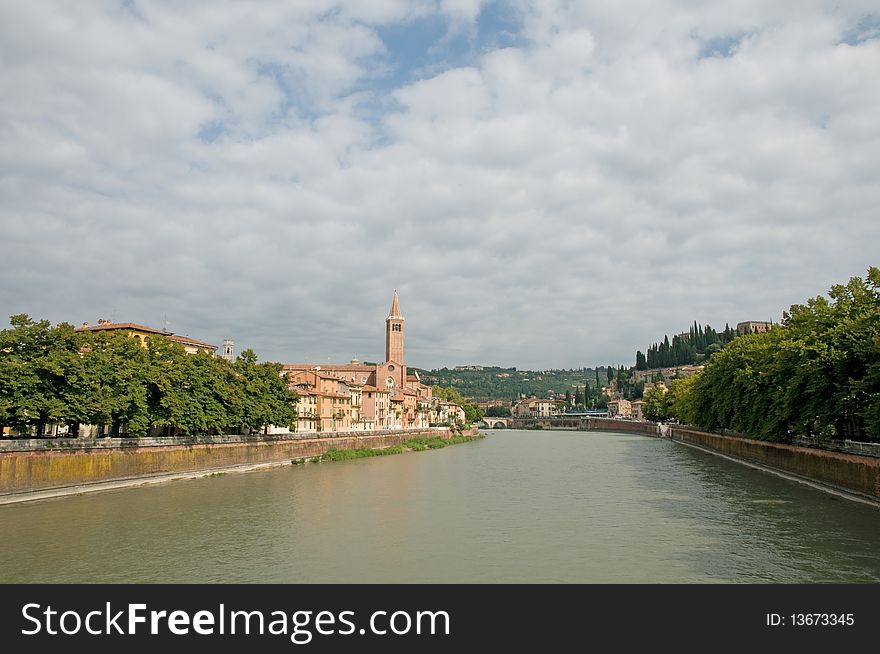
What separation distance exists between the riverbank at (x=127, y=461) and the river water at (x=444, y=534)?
4.44 ft

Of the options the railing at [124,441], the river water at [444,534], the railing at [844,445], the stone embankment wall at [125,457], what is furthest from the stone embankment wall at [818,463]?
the railing at [124,441]

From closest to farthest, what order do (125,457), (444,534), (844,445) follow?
1. (444,534)
2. (844,445)
3. (125,457)

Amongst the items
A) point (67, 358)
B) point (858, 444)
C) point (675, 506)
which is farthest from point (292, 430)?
point (858, 444)

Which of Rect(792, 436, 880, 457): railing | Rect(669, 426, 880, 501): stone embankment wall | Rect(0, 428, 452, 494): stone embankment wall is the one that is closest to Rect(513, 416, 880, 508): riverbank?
Rect(669, 426, 880, 501): stone embankment wall

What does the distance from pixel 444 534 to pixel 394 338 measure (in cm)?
11896

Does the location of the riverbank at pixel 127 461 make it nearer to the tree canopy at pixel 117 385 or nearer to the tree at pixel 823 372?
the tree canopy at pixel 117 385

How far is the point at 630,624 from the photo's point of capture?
13.5 meters

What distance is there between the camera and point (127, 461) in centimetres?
3719

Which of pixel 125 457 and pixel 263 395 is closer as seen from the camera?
pixel 125 457

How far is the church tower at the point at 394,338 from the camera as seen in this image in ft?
463

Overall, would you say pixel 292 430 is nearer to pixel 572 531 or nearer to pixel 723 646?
pixel 572 531

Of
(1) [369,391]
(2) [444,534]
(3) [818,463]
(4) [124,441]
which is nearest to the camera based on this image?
(2) [444,534]

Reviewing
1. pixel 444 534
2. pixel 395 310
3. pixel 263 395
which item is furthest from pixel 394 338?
pixel 444 534

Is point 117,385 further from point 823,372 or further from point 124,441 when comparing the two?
point 823,372
